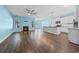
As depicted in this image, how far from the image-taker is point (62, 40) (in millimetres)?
2559

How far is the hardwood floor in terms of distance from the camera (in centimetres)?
250

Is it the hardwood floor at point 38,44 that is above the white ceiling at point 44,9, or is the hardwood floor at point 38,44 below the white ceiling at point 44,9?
below

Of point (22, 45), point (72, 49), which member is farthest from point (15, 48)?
point (72, 49)

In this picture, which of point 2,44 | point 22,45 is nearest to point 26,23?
point 22,45

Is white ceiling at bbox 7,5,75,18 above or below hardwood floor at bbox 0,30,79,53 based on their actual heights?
above

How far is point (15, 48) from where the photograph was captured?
2504 mm

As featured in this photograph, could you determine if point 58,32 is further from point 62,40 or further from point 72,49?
point 72,49

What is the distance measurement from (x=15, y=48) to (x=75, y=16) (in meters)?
1.43

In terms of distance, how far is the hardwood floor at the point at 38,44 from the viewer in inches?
98.4

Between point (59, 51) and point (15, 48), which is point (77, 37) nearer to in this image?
point (59, 51)

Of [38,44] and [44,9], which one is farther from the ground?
[44,9]

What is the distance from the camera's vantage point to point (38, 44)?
2.54 m
